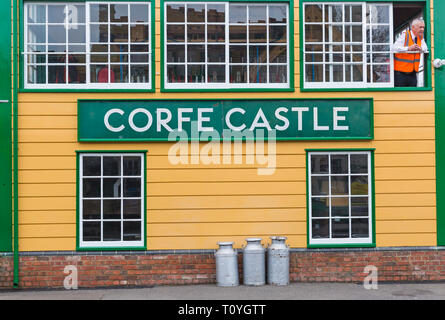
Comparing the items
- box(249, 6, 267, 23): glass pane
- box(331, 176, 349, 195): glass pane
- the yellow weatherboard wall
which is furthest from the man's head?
box(331, 176, 349, 195): glass pane

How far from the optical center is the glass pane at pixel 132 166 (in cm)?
1014

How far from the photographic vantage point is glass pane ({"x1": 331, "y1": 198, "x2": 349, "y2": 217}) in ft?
33.6

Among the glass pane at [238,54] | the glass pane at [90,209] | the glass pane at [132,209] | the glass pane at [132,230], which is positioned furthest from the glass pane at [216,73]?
the glass pane at [90,209]

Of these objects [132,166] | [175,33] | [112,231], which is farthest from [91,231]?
[175,33]

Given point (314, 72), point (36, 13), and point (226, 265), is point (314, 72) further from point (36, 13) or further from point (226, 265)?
point (36, 13)

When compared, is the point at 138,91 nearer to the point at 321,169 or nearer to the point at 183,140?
the point at 183,140

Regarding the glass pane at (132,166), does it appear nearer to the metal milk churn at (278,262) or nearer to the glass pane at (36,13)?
the metal milk churn at (278,262)

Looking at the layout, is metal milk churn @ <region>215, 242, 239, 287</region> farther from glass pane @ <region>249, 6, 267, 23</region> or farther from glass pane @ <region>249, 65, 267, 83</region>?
glass pane @ <region>249, 6, 267, 23</region>

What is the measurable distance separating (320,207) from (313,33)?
10.8 feet

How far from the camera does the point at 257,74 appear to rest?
10438 millimetres

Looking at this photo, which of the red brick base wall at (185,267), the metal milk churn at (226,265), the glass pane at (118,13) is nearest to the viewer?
the metal milk churn at (226,265)

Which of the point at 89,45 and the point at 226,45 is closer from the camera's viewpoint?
the point at 89,45

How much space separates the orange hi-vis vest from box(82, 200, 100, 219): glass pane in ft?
20.4

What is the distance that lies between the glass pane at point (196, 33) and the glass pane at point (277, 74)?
1.44 meters
